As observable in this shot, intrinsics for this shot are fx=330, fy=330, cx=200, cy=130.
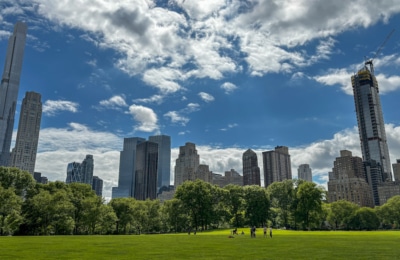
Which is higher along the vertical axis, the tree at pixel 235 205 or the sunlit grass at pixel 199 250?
the tree at pixel 235 205

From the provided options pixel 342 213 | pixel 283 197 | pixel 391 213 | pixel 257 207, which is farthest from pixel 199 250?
pixel 391 213

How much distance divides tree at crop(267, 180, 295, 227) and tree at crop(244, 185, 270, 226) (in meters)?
5.48

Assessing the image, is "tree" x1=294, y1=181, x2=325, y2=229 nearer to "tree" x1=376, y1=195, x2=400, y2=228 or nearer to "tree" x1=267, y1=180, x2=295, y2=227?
"tree" x1=267, y1=180, x2=295, y2=227

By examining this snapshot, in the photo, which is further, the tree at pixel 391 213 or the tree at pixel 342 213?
the tree at pixel 342 213

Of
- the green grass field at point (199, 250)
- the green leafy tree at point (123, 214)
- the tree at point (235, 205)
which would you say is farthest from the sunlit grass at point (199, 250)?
the tree at point (235, 205)

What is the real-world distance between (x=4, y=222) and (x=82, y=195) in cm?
2742

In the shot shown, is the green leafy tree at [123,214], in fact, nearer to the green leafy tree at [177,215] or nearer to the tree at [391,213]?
the green leafy tree at [177,215]

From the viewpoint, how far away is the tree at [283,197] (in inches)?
4650

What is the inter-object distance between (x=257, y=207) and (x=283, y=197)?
11.1m

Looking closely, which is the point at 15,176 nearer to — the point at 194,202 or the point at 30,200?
the point at 30,200

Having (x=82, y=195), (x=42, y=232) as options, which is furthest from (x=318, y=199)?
(x=42, y=232)

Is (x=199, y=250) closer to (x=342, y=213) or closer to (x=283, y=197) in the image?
(x=283, y=197)

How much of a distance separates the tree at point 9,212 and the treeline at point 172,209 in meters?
5.04

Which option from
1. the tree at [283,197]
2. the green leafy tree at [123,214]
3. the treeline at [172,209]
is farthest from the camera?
the tree at [283,197]
